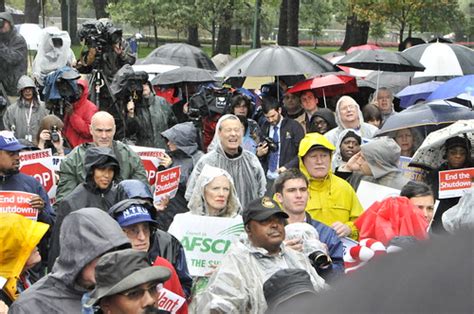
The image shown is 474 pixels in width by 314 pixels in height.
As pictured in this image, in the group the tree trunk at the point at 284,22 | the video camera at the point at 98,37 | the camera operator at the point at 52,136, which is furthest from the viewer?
the tree trunk at the point at 284,22

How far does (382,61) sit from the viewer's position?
13180mm

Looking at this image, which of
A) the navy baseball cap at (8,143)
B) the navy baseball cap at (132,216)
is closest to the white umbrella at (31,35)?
the navy baseball cap at (8,143)

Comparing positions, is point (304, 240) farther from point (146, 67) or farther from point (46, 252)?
point (146, 67)

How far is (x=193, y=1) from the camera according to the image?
3697 centimetres

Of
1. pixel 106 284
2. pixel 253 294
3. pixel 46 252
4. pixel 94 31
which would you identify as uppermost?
pixel 94 31

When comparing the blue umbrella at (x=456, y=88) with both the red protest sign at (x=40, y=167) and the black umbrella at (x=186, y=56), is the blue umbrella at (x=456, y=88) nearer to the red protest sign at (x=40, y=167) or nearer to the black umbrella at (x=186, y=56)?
the red protest sign at (x=40, y=167)

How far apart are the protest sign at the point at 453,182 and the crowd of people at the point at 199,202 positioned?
0.21 ft

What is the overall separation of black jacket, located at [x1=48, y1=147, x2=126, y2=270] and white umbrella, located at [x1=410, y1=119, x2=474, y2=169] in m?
2.83

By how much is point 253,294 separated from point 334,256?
146 centimetres

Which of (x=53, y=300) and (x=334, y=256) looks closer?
(x=53, y=300)

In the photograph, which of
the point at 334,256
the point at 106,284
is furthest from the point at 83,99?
the point at 106,284

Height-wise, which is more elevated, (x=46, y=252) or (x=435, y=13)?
(x=435, y=13)

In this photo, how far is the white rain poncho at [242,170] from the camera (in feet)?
26.7

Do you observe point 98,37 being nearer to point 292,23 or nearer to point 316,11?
point 292,23
